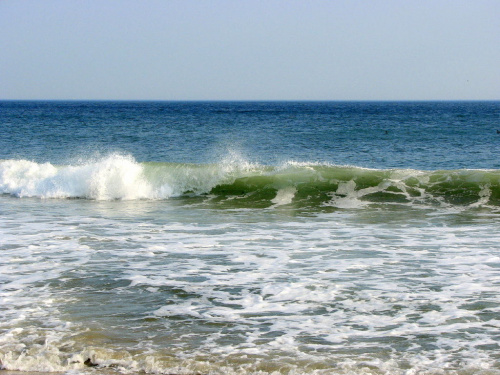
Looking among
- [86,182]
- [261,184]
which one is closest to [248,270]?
[261,184]

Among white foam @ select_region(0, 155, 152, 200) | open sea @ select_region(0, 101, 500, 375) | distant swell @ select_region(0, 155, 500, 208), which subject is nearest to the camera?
open sea @ select_region(0, 101, 500, 375)

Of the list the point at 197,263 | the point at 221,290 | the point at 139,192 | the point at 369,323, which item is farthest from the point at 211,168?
the point at 369,323

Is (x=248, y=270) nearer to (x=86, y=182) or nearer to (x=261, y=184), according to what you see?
(x=261, y=184)

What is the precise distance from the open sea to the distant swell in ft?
0.19

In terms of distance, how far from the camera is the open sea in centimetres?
521

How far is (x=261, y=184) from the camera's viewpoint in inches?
662

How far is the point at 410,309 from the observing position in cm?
625

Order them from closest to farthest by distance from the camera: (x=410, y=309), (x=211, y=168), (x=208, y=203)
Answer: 1. (x=410, y=309)
2. (x=208, y=203)
3. (x=211, y=168)

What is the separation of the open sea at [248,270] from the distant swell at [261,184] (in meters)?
0.06

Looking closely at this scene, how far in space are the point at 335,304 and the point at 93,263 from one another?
11.2 feet

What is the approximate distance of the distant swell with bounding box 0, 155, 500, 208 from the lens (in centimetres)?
1514

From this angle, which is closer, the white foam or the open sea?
the open sea

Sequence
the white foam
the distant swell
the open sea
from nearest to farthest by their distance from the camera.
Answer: the open sea < the distant swell < the white foam

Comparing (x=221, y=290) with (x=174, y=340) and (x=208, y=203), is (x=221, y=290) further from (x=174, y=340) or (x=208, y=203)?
(x=208, y=203)
